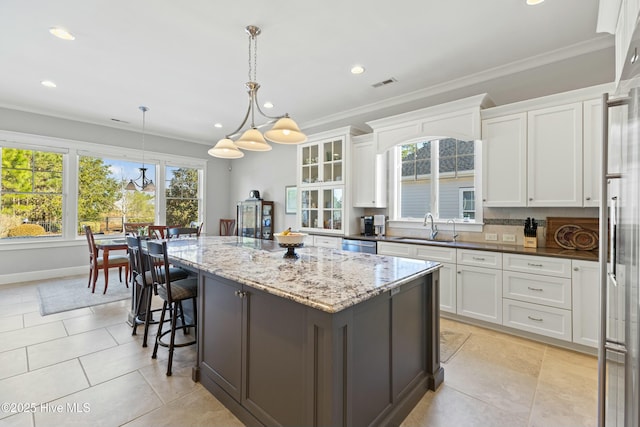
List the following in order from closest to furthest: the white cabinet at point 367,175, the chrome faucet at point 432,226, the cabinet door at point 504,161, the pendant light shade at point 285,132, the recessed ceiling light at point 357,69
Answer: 1. the pendant light shade at point 285,132
2. the cabinet door at point 504,161
3. the recessed ceiling light at point 357,69
4. the chrome faucet at point 432,226
5. the white cabinet at point 367,175

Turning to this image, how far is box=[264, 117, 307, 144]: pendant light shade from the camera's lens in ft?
8.02

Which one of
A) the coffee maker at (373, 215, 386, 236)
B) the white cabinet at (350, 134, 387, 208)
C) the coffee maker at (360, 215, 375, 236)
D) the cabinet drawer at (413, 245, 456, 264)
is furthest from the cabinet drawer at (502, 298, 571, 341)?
the white cabinet at (350, 134, 387, 208)

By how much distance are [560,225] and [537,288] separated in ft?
2.65

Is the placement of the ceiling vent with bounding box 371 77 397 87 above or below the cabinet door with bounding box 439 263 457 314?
above

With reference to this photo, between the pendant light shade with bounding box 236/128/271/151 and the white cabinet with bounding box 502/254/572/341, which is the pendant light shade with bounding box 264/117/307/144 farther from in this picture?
the white cabinet with bounding box 502/254/572/341

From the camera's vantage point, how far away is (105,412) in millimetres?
1806

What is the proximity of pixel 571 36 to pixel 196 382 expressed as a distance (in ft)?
14.9

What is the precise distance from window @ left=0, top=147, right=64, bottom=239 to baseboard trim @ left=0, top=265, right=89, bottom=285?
64 centimetres

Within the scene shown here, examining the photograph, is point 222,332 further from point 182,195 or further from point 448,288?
point 182,195

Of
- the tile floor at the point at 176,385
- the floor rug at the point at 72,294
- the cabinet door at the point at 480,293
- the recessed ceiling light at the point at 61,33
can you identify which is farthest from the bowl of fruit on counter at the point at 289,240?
the floor rug at the point at 72,294

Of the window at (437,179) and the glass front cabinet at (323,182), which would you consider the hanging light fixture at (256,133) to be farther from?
the window at (437,179)

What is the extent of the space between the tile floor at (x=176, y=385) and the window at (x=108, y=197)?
9.90ft

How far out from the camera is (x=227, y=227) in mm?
7176

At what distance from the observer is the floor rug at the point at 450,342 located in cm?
257
